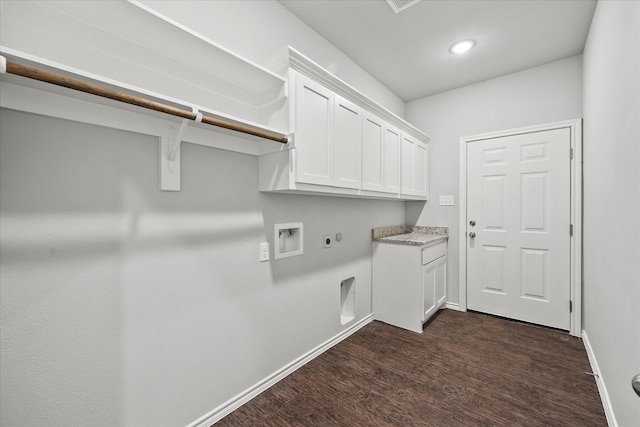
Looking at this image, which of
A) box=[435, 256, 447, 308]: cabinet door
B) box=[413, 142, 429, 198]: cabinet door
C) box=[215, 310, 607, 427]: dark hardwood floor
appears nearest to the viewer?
box=[215, 310, 607, 427]: dark hardwood floor

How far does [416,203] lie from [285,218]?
89.3 inches

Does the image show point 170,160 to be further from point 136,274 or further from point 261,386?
point 261,386

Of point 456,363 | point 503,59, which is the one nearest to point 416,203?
point 503,59

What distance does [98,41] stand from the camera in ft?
3.78

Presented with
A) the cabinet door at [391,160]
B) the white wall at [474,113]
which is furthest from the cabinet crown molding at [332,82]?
the white wall at [474,113]

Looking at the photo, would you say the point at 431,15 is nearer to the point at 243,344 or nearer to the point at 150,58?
the point at 150,58

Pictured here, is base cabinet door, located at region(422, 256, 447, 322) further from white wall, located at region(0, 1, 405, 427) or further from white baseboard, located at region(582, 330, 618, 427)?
white wall, located at region(0, 1, 405, 427)

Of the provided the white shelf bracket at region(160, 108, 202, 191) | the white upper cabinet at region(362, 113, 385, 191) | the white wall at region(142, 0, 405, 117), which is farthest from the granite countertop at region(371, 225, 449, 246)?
the white shelf bracket at region(160, 108, 202, 191)

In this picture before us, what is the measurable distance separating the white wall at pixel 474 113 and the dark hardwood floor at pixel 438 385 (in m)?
1.09

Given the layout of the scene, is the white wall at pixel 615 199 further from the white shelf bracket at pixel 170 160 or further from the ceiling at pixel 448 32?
the white shelf bracket at pixel 170 160

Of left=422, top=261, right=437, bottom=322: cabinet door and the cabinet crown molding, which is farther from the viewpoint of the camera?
left=422, top=261, right=437, bottom=322: cabinet door

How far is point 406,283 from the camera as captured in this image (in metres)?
2.73

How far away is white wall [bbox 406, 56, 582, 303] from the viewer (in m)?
2.76

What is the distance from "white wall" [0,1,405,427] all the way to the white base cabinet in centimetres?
115
